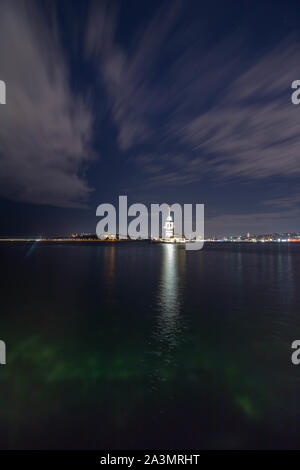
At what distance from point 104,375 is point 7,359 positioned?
4.39m

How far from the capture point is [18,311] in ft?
60.3

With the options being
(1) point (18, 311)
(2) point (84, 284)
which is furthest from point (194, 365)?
(2) point (84, 284)

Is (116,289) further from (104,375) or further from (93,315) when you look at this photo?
(104,375)

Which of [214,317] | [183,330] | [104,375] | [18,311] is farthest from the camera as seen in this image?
[18,311]

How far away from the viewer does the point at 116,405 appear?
7762 mm

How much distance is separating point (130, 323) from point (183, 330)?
10.7ft

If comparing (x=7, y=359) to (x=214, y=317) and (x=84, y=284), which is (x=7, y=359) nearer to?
(x=214, y=317)

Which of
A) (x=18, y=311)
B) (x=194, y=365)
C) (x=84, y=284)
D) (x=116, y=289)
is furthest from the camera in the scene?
(x=84, y=284)

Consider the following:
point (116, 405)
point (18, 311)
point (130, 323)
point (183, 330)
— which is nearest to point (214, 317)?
point (183, 330)

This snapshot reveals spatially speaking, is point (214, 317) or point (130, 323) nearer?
point (130, 323)
